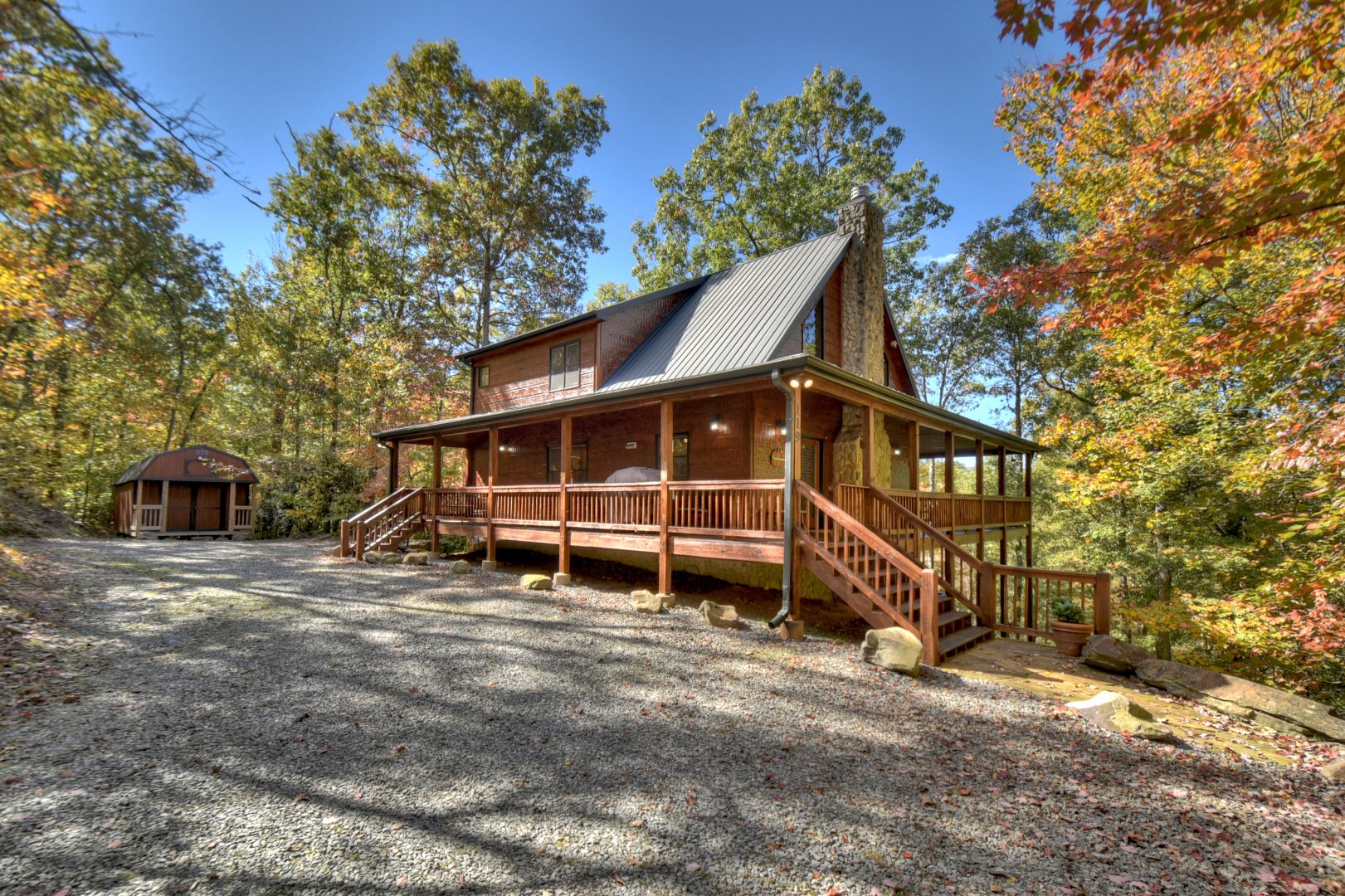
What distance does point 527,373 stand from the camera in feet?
52.0

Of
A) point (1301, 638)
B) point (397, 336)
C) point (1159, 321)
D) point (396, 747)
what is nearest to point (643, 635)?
point (396, 747)

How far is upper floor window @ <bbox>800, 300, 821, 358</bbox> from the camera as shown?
12.7 meters

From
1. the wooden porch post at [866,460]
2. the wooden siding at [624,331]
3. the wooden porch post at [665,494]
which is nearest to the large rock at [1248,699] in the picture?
the wooden porch post at [866,460]

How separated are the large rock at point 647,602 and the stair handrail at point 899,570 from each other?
8.74 ft

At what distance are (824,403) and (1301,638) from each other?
8.62 metres

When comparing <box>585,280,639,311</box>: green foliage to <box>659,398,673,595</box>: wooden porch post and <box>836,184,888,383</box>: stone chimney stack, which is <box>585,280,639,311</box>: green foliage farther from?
<box>659,398,673,595</box>: wooden porch post

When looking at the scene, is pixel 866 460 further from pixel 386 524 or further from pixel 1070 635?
pixel 386 524

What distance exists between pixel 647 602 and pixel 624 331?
7.70 m

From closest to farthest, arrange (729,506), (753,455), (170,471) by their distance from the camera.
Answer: (729,506) → (753,455) → (170,471)

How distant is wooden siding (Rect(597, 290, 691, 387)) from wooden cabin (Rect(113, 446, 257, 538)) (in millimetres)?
17374

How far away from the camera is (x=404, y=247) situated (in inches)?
987

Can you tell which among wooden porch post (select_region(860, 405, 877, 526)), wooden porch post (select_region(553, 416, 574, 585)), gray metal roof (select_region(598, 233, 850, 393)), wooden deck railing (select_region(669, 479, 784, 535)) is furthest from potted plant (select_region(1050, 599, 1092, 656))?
wooden porch post (select_region(553, 416, 574, 585))

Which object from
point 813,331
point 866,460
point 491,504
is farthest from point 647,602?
point 813,331

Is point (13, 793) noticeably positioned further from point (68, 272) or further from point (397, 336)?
point (397, 336)
